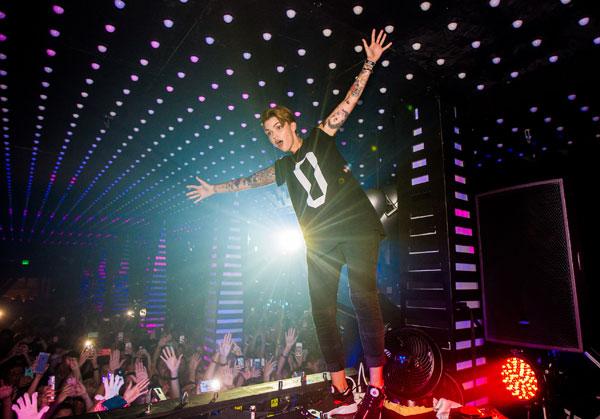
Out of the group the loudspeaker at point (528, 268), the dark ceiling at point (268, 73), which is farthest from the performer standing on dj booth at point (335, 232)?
the loudspeaker at point (528, 268)

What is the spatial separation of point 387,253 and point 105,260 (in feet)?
49.2

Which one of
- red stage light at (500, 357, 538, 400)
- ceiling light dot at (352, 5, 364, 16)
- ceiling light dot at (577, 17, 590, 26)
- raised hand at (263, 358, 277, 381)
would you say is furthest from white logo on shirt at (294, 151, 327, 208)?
raised hand at (263, 358, 277, 381)

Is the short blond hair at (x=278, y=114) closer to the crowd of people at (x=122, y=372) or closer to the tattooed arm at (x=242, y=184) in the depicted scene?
the tattooed arm at (x=242, y=184)

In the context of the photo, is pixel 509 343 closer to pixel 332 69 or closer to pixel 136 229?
pixel 332 69

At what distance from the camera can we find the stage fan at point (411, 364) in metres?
2.33

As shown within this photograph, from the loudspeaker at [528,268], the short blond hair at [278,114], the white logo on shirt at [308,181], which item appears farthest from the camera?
the loudspeaker at [528,268]

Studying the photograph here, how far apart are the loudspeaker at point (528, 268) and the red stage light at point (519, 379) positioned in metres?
0.22

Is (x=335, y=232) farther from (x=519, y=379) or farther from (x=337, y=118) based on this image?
(x=519, y=379)

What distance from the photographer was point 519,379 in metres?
2.94

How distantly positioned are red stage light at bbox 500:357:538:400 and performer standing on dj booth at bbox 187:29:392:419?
1.59 meters

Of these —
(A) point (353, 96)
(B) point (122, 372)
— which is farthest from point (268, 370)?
(A) point (353, 96)

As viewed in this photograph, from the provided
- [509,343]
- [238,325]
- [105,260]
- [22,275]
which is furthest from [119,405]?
[22,275]

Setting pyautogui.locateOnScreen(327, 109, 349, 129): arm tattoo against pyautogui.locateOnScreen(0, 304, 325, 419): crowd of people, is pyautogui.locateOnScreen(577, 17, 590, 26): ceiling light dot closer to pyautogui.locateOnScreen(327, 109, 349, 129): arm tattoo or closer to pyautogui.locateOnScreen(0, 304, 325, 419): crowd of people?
pyautogui.locateOnScreen(327, 109, 349, 129): arm tattoo

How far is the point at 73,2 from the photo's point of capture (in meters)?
2.39
